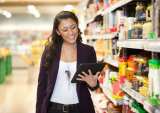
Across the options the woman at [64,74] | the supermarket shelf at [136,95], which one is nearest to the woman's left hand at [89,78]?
the woman at [64,74]

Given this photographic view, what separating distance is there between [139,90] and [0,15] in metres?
20.3

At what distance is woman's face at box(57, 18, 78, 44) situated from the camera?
2812mm

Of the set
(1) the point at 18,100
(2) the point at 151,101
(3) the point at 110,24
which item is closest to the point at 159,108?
(2) the point at 151,101

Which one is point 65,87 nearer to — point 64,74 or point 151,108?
point 64,74

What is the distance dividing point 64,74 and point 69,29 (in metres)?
0.38

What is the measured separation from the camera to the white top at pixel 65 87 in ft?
9.29

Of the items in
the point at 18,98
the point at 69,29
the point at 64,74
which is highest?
the point at 69,29

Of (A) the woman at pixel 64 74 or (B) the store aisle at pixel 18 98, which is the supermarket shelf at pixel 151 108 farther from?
(B) the store aisle at pixel 18 98

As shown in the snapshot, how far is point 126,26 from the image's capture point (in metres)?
2.95

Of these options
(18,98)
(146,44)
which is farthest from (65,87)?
(18,98)

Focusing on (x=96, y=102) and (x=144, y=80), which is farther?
(x=96, y=102)

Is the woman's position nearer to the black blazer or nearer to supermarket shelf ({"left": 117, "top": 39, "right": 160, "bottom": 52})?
the black blazer

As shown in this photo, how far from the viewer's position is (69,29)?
9.23 ft

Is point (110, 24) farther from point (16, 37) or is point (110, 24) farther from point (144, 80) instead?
point (16, 37)
